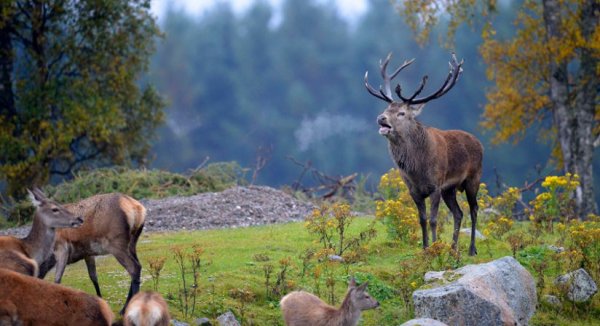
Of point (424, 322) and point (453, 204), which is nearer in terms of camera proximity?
point (424, 322)

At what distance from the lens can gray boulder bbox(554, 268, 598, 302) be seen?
10844 mm

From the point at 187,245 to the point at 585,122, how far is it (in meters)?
12.4

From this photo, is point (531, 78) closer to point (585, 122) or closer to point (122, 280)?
point (585, 122)

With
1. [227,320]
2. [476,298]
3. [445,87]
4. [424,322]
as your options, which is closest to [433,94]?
[445,87]

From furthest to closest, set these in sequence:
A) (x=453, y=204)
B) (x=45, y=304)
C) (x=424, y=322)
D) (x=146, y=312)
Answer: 1. (x=453, y=204)
2. (x=424, y=322)
3. (x=146, y=312)
4. (x=45, y=304)

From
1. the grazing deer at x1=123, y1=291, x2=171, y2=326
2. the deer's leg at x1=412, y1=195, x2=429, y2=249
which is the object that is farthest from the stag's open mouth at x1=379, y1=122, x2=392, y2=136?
the grazing deer at x1=123, y1=291, x2=171, y2=326

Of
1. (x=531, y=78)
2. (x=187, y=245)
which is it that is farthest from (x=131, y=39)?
(x=187, y=245)

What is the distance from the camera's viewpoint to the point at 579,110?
75.3 feet

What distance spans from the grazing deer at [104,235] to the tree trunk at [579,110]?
14.8m

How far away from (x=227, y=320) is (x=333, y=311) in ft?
3.81

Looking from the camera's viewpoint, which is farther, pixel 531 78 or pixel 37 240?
pixel 531 78

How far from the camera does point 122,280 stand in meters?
11.3

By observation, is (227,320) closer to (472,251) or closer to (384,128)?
(384,128)

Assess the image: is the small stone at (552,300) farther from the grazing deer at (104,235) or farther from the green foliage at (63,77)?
the green foliage at (63,77)
